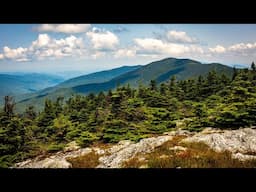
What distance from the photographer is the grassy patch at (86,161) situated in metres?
15.9

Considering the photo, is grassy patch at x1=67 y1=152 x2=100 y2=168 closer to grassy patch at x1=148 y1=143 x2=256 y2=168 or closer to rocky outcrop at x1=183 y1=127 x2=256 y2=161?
grassy patch at x1=148 y1=143 x2=256 y2=168

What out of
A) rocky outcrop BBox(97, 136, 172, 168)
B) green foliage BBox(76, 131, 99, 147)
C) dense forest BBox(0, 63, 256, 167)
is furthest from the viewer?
green foliage BBox(76, 131, 99, 147)

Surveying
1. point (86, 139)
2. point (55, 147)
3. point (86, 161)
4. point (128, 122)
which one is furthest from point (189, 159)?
point (128, 122)

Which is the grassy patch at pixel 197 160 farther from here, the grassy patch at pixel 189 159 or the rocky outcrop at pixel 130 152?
the rocky outcrop at pixel 130 152

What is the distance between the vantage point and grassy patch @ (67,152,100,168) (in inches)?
627

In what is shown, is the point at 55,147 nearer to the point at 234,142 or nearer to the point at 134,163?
the point at 134,163

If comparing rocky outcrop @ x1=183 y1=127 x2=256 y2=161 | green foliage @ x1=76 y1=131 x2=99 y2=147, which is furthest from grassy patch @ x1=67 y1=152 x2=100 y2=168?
green foliage @ x1=76 y1=131 x2=99 y2=147

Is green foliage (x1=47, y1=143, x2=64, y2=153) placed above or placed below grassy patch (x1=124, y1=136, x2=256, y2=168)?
below

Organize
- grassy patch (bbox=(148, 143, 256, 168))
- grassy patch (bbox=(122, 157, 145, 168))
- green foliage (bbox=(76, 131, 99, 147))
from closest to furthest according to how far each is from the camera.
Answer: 1. grassy patch (bbox=(148, 143, 256, 168))
2. grassy patch (bbox=(122, 157, 145, 168))
3. green foliage (bbox=(76, 131, 99, 147))

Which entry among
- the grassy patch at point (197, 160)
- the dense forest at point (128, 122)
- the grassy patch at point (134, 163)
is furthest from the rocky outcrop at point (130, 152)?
the dense forest at point (128, 122)
